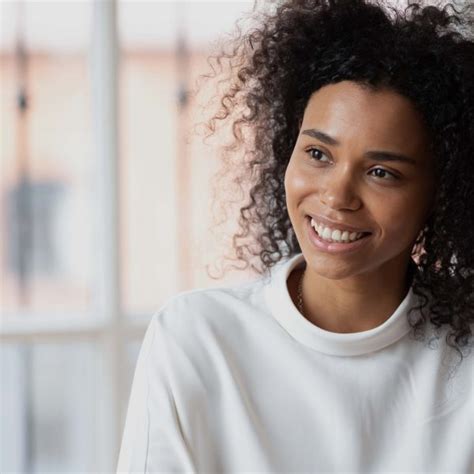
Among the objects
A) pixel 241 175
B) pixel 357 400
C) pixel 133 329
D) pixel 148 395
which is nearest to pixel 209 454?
pixel 148 395

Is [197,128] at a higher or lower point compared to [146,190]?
higher

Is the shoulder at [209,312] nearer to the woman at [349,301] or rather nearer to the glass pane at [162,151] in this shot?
the woman at [349,301]

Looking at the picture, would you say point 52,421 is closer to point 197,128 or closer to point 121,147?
point 121,147

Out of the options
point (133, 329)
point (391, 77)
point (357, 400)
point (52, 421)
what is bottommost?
point (52, 421)

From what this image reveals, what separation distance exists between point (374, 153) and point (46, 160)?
1.86 meters

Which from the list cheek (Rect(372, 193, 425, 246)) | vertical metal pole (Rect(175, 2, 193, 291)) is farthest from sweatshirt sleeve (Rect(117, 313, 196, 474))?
vertical metal pole (Rect(175, 2, 193, 291))

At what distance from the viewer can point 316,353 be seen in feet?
6.27

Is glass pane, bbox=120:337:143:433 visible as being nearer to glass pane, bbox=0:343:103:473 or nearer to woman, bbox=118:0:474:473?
glass pane, bbox=0:343:103:473

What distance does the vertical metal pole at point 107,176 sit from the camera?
3.37 m

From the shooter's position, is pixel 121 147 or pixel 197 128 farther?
pixel 121 147

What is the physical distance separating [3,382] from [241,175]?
5.05ft

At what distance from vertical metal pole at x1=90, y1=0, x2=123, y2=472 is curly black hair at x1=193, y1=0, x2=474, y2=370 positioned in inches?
46.0

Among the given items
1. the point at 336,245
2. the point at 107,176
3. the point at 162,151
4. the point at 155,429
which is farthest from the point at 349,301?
the point at 162,151

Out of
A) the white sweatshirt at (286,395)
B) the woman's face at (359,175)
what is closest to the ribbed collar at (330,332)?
the white sweatshirt at (286,395)
